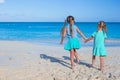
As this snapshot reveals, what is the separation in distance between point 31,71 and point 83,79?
180 cm

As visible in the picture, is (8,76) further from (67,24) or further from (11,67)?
(67,24)

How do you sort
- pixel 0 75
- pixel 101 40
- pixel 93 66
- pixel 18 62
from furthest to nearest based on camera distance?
1. pixel 18 62
2. pixel 93 66
3. pixel 101 40
4. pixel 0 75

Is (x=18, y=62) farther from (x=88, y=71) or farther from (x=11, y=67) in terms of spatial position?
(x=88, y=71)

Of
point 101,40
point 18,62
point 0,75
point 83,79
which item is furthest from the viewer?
point 18,62

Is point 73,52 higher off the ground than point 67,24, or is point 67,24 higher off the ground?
point 67,24

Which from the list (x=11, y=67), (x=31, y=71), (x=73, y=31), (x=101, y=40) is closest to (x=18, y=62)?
(x=11, y=67)

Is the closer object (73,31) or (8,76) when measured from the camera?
(8,76)

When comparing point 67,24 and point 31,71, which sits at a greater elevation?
point 67,24

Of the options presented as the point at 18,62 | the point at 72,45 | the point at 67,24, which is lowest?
the point at 18,62

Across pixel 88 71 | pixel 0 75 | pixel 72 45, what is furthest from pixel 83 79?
pixel 0 75

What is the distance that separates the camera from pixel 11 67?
30.3 feet

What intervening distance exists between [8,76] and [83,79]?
2.13 meters

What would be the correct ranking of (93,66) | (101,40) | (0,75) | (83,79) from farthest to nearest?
(93,66) → (101,40) → (0,75) → (83,79)

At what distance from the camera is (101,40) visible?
879cm
